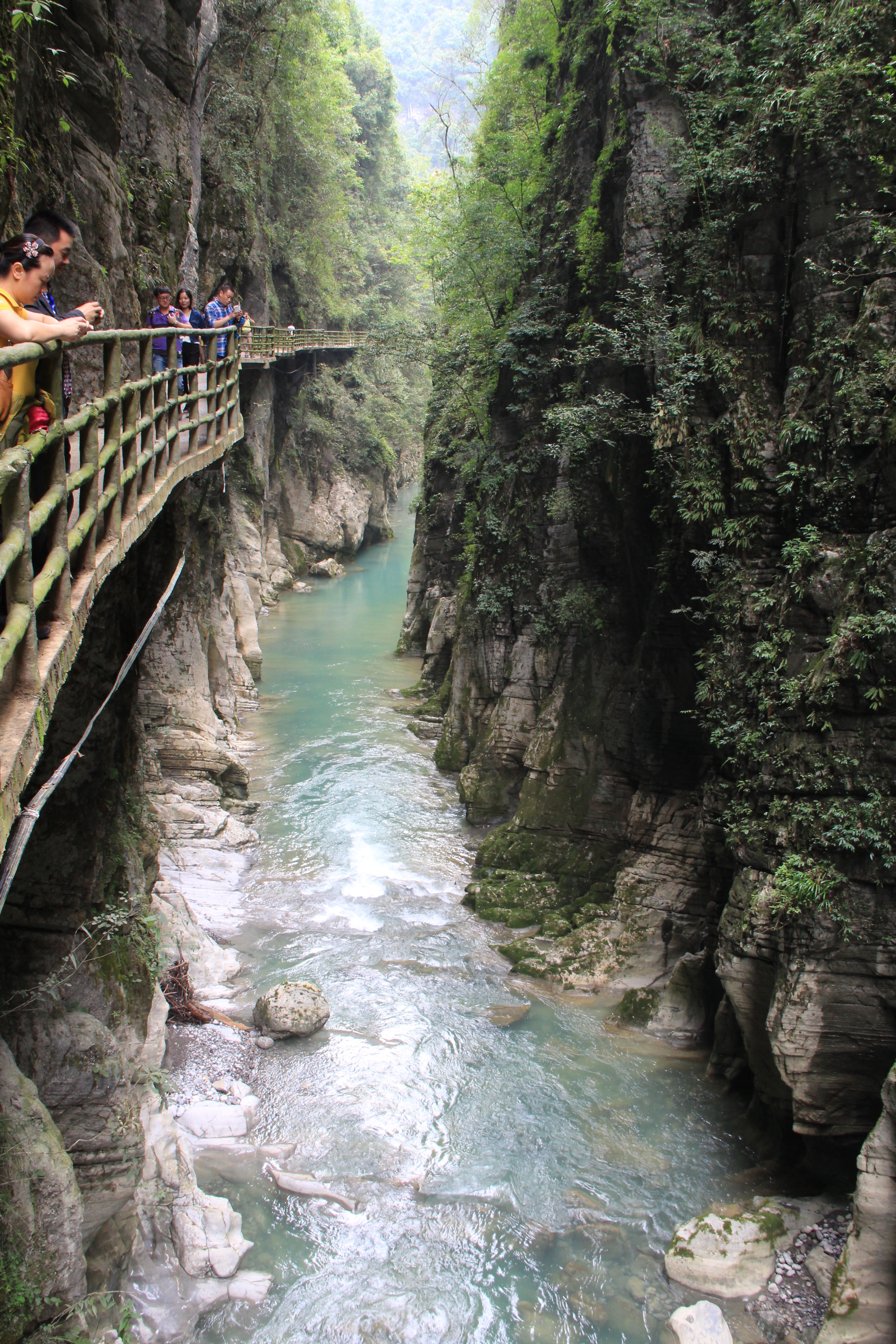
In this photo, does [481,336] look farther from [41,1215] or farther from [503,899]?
[41,1215]

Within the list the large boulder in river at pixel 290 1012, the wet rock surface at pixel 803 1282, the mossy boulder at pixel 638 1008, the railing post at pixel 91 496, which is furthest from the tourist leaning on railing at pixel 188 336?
the wet rock surface at pixel 803 1282

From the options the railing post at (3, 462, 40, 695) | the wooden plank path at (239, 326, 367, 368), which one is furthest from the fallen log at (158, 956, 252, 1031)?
the wooden plank path at (239, 326, 367, 368)

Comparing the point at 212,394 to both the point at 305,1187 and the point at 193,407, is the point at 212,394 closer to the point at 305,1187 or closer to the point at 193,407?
the point at 193,407

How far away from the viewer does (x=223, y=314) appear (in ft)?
40.3

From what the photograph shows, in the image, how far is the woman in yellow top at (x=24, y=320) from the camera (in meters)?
3.51

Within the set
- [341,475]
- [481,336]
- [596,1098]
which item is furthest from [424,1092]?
[341,475]

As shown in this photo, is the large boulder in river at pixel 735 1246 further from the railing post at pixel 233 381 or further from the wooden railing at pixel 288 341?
the wooden railing at pixel 288 341

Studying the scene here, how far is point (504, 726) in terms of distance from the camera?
16391mm

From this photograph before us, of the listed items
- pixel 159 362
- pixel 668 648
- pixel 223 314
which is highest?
pixel 223 314

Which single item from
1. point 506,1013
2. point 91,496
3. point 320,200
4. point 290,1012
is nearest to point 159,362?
point 91,496

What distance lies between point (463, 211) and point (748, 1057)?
18.6 m

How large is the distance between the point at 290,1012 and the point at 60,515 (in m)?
7.89

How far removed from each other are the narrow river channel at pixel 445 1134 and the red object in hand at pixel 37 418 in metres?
6.65

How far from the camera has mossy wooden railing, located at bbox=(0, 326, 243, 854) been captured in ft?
10.6
